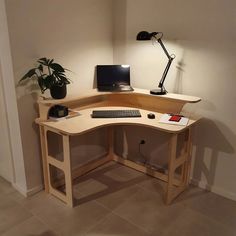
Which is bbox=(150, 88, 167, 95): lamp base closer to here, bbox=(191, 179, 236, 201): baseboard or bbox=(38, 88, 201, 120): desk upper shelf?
bbox=(38, 88, 201, 120): desk upper shelf

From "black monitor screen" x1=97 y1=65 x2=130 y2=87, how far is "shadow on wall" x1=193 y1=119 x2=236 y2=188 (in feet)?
2.95

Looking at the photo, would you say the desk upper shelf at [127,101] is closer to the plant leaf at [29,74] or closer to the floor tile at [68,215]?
the plant leaf at [29,74]

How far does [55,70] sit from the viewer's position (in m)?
2.11

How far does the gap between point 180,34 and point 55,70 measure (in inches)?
45.1

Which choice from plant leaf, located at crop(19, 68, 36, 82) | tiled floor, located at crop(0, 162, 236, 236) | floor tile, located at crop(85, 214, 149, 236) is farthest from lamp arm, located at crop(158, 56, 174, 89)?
floor tile, located at crop(85, 214, 149, 236)

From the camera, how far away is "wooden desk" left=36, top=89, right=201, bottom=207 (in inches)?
80.2

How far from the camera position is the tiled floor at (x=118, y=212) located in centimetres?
194

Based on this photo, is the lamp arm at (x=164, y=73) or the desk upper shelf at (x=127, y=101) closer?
the desk upper shelf at (x=127, y=101)

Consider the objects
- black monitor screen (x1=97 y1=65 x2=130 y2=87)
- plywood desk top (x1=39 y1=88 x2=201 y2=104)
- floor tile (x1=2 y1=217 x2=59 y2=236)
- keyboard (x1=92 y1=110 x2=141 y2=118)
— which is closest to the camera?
floor tile (x1=2 y1=217 x2=59 y2=236)

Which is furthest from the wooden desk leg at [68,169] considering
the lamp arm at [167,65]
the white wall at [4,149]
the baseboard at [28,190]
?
the lamp arm at [167,65]

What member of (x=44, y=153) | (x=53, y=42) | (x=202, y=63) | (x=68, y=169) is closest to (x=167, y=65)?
(x=202, y=63)

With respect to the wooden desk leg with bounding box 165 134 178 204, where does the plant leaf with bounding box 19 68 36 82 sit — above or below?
above

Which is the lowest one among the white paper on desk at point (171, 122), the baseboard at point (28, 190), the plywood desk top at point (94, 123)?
the baseboard at point (28, 190)

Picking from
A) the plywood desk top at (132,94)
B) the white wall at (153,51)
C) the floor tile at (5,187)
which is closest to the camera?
the white wall at (153,51)
